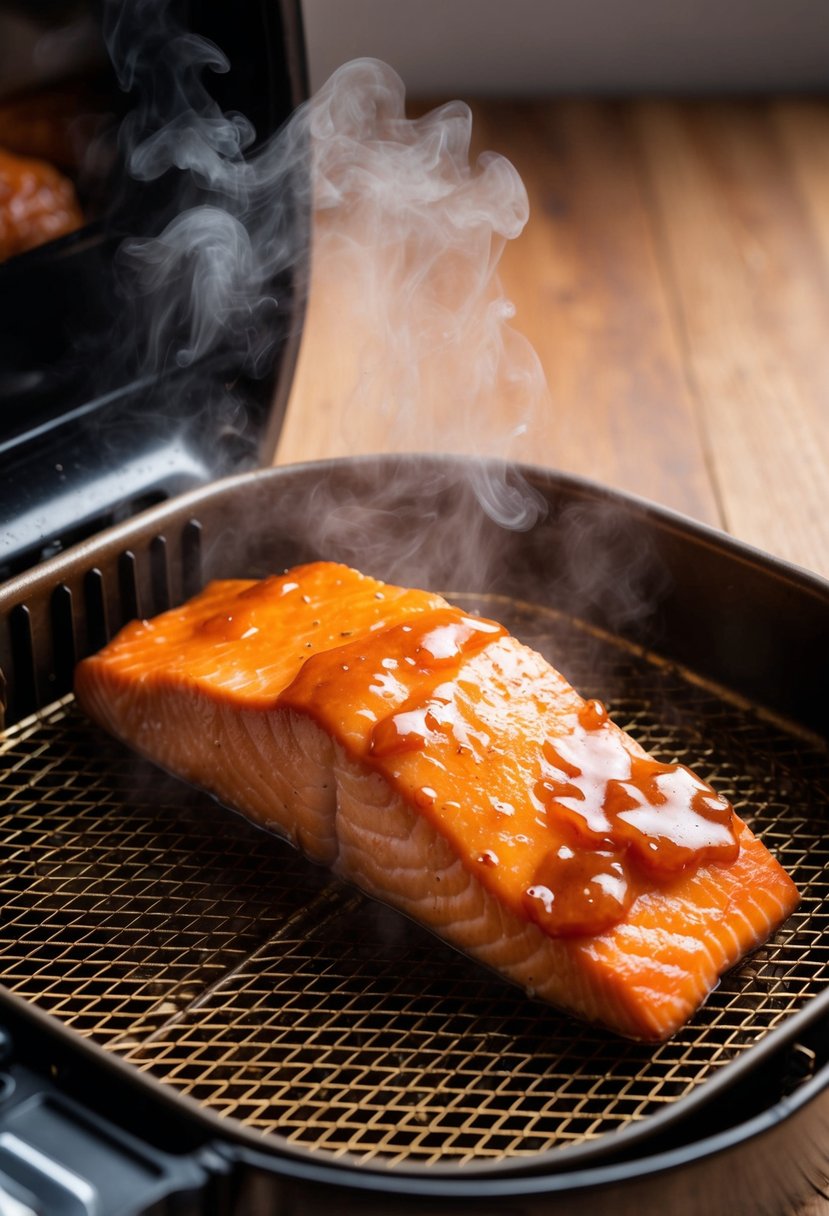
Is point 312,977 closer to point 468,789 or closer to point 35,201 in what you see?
point 468,789

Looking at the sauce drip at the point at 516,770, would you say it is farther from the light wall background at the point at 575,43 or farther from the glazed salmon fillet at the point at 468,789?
the light wall background at the point at 575,43

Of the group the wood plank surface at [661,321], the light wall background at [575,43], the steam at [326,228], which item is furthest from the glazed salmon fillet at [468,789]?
the light wall background at [575,43]

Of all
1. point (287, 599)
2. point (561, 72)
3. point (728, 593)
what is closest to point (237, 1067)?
point (287, 599)

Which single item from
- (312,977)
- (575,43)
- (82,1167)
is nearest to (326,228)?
(312,977)

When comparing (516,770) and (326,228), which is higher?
(326,228)

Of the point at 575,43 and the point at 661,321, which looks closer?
the point at 661,321

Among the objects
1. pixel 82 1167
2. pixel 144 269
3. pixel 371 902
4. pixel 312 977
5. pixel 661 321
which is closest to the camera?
pixel 82 1167
